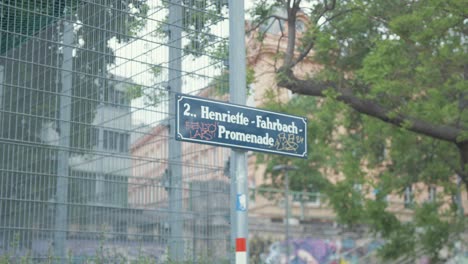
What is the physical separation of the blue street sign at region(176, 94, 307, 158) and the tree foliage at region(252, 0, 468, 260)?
24.2 feet

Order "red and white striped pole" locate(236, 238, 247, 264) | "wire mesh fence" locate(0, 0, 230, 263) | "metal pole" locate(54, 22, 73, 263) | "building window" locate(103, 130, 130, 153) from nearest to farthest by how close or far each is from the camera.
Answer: "red and white striped pole" locate(236, 238, 247, 264) → "wire mesh fence" locate(0, 0, 230, 263) → "metal pole" locate(54, 22, 73, 263) → "building window" locate(103, 130, 130, 153)

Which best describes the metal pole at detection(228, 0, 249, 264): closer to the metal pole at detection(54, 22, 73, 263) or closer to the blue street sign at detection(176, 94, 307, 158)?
the blue street sign at detection(176, 94, 307, 158)

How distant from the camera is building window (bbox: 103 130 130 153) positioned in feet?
41.9

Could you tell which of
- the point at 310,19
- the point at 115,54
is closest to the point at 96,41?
the point at 115,54

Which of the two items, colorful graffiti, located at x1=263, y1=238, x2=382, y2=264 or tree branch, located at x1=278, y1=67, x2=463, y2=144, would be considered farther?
colorful graffiti, located at x1=263, y1=238, x2=382, y2=264

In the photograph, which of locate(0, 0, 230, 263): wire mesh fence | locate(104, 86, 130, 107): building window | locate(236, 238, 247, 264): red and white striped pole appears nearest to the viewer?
locate(236, 238, 247, 264): red and white striped pole

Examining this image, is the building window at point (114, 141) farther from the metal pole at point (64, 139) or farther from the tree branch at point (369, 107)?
the tree branch at point (369, 107)

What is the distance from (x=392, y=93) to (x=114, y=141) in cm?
778

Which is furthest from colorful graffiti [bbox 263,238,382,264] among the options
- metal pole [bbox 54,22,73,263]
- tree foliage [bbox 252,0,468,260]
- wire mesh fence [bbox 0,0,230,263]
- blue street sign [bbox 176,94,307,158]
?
blue street sign [bbox 176,94,307,158]

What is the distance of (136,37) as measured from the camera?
12656mm

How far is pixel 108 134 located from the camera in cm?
1282

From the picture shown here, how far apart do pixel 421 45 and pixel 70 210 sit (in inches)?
376

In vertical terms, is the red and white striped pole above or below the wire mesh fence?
below

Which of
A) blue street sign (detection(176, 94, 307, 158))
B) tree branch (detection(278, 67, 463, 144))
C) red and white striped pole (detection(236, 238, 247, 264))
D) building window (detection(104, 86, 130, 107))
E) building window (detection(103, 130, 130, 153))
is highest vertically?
tree branch (detection(278, 67, 463, 144))
